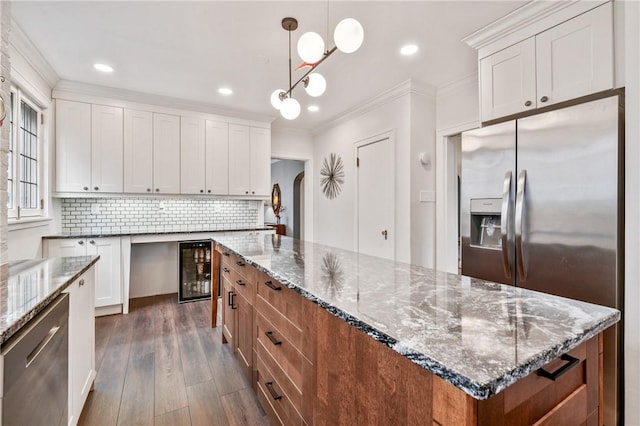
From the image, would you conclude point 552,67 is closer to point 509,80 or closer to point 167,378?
point 509,80

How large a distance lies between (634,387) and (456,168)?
7.90ft

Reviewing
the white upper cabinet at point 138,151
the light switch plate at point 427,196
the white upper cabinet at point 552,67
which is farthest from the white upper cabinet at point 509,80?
the white upper cabinet at point 138,151

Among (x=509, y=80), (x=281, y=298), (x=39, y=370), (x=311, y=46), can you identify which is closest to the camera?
(x=39, y=370)

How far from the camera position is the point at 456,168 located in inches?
137

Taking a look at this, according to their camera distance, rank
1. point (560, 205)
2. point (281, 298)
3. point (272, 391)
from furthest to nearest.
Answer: point (560, 205) → point (272, 391) → point (281, 298)

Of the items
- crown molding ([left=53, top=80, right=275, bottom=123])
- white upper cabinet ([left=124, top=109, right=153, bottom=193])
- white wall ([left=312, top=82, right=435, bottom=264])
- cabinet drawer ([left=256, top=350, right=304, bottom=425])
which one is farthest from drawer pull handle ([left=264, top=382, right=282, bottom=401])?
crown molding ([left=53, top=80, right=275, bottom=123])

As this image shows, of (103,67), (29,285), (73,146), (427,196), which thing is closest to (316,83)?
(29,285)

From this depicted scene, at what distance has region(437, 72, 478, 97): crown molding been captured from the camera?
3094 mm

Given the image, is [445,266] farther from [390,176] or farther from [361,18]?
[361,18]

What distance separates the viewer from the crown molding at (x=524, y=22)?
1.92m

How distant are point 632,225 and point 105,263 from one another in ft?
14.7

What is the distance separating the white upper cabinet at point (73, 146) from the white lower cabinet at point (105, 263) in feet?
2.35

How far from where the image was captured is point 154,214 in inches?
166

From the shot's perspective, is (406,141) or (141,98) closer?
(406,141)
